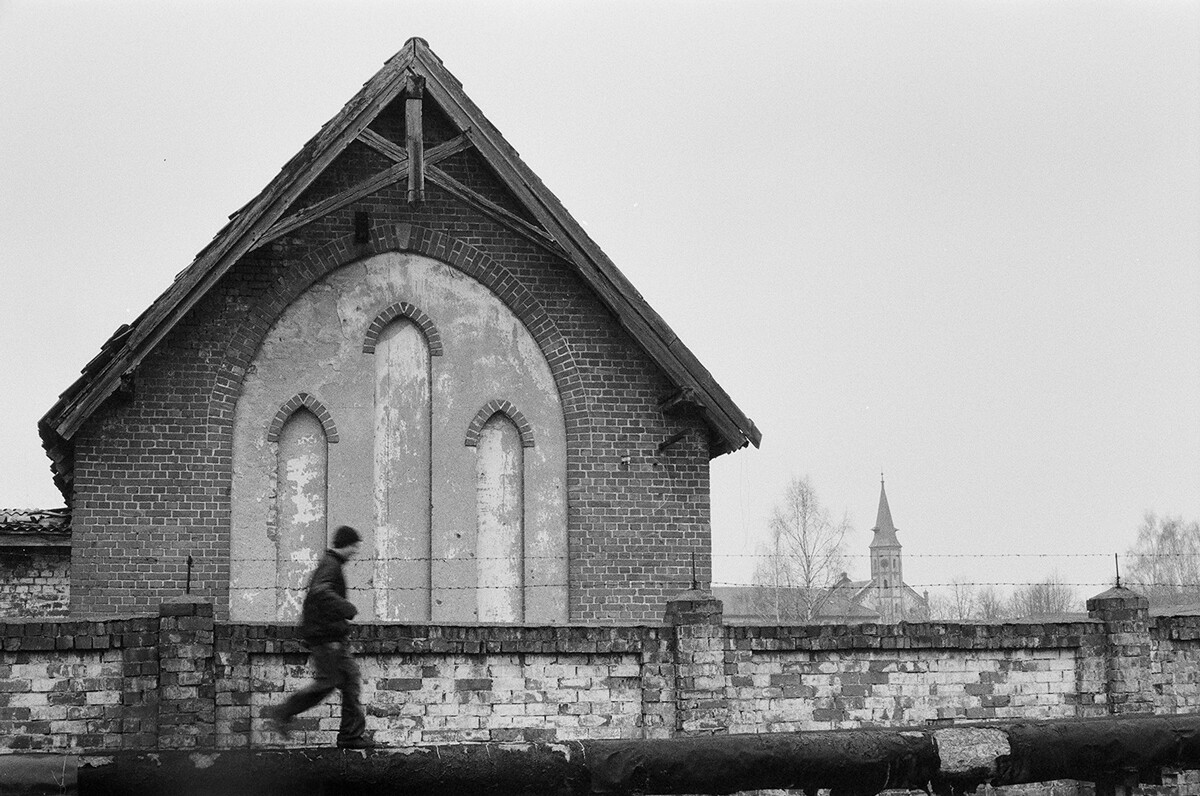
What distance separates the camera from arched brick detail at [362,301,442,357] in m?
16.6

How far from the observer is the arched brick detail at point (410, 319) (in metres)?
16.6

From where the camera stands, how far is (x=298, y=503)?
16188 mm

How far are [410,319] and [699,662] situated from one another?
5790mm

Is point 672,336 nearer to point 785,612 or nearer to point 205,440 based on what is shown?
point 205,440

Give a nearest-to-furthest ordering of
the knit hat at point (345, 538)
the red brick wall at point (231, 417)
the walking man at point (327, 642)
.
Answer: the walking man at point (327, 642) → the knit hat at point (345, 538) → the red brick wall at point (231, 417)

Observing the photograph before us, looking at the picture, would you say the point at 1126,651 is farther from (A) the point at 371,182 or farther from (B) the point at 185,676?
(A) the point at 371,182

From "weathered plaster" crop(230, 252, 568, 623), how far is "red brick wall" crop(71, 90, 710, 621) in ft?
0.64

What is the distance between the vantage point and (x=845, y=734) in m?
6.42

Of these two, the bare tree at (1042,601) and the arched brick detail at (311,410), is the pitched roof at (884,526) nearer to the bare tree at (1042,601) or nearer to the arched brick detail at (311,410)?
the bare tree at (1042,601)

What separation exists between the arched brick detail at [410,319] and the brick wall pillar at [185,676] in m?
5.26

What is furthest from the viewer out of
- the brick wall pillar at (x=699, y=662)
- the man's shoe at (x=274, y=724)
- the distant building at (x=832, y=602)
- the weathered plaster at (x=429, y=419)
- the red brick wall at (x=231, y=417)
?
the distant building at (x=832, y=602)

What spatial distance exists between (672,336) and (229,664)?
638 cm

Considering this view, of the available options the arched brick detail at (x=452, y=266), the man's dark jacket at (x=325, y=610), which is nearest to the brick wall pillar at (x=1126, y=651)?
the arched brick detail at (x=452, y=266)

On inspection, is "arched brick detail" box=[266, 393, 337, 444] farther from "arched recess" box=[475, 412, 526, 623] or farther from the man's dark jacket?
the man's dark jacket
